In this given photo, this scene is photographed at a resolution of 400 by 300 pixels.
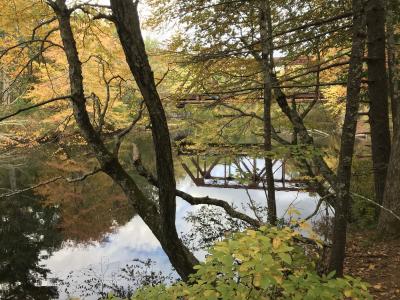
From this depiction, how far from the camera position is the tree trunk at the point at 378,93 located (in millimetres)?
6348

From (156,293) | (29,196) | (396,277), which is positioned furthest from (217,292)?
(29,196)

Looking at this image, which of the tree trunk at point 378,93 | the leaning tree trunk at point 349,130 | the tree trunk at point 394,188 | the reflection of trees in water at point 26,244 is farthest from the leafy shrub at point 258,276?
the reflection of trees in water at point 26,244

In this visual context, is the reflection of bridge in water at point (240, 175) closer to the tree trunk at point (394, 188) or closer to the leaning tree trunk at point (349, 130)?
the tree trunk at point (394, 188)

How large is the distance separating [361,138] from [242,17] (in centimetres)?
2233

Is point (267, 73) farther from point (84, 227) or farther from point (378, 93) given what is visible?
point (84, 227)

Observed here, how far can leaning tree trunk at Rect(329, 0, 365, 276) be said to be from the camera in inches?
151

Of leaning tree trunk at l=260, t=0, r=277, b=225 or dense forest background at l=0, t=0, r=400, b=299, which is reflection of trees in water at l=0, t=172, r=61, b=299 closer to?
dense forest background at l=0, t=0, r=400, b=299

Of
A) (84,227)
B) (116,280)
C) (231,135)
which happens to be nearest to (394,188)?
(231,135)

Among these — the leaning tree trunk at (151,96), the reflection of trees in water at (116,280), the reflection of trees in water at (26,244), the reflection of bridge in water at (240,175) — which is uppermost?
the leaning tree trunk at (151,96)

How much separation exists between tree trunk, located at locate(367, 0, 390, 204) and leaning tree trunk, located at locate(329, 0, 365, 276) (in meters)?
2.71

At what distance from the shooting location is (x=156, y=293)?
125 inches

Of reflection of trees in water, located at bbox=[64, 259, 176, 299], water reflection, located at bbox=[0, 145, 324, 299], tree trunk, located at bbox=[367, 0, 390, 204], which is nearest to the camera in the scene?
tree trunk, located at bbox=[367, 0, 390, 204]

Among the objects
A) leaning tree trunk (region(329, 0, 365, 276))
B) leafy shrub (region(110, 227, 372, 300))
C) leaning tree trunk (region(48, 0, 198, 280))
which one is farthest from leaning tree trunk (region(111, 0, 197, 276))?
leaning tree trunk (region(329, 0, 365, 276))

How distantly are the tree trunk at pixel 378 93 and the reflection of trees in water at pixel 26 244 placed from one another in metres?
7.54
